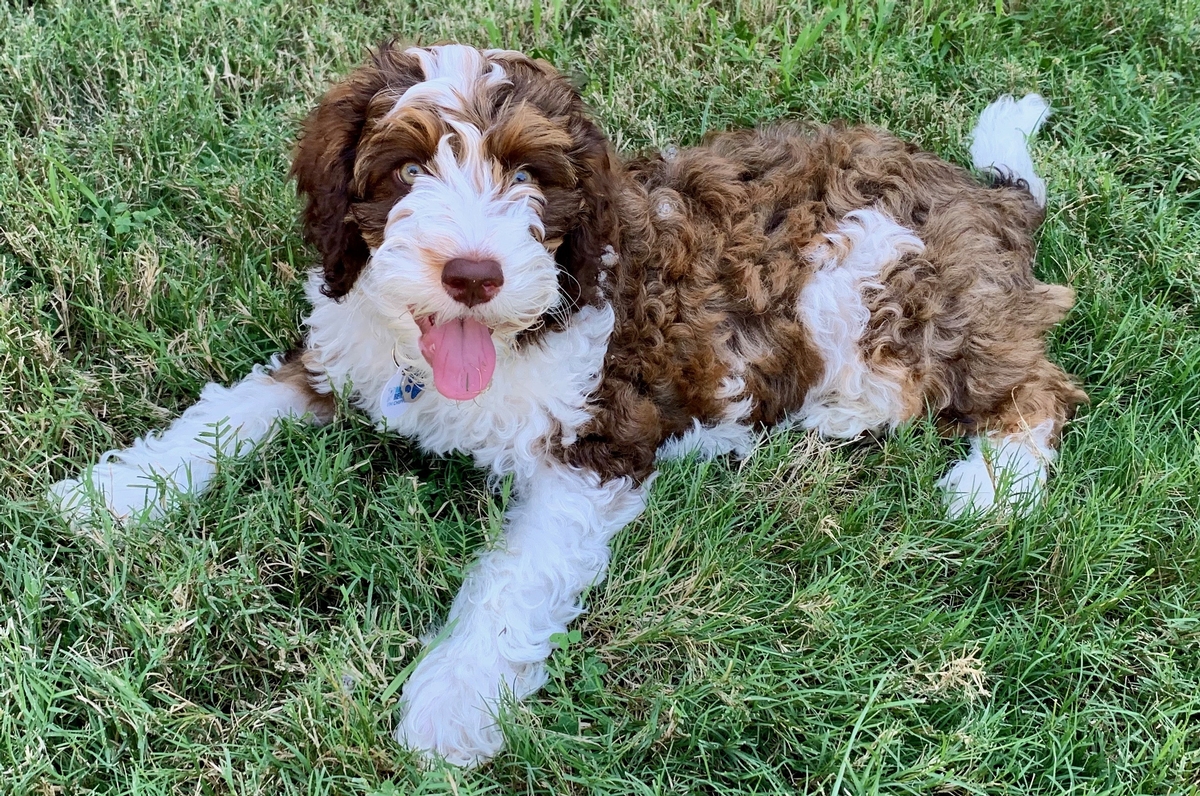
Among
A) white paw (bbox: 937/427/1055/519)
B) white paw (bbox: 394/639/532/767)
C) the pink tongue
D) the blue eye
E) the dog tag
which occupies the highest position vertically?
the blue eye

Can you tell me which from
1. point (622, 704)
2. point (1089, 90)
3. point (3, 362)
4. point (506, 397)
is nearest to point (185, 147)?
point (3, 362)

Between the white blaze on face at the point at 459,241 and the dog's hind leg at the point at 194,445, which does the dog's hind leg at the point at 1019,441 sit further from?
the dog's hind leg at the point at 194,445

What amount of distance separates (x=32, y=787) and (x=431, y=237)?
1867mm

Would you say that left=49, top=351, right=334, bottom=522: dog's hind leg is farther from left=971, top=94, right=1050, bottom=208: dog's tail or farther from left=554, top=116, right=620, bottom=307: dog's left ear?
left=971, top=94, right=1050, bottom=208: dog's tail

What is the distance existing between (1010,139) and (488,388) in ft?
9.33

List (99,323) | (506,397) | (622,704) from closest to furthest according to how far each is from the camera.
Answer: (622,704) → (506,397) → (99,323)

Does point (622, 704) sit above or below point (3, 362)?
below

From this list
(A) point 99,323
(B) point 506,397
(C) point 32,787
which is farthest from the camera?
(A) point 99,323

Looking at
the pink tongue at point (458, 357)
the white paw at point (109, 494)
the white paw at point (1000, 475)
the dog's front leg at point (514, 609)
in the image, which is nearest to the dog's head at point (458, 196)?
the pink tongue at point (458, 357)

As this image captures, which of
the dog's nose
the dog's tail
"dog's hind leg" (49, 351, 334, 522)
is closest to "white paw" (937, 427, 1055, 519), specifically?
the dog's tail

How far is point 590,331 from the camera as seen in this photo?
340 cm

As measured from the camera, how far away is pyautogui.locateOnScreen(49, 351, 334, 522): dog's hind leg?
3.28 m

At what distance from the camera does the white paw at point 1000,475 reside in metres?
3.54

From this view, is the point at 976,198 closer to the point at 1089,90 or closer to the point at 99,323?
the point at 1089,90
